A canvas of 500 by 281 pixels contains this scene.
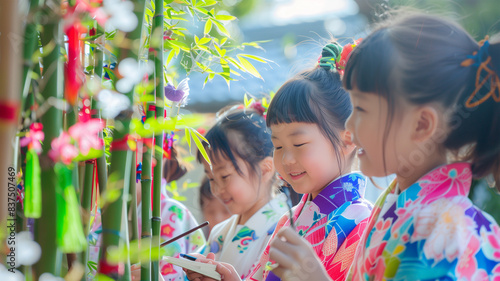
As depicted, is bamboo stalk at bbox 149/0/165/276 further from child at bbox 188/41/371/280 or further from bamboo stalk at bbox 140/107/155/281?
child at bbox 188/41/371/280

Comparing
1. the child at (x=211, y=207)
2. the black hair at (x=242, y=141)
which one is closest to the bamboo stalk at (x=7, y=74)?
the black hair at (x=242, y=141)

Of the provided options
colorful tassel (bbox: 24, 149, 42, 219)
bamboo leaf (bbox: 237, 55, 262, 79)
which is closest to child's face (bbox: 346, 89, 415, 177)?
bamboo leaf (bbox: 237, 55, 262, 79)

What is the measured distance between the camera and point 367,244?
0.93 m

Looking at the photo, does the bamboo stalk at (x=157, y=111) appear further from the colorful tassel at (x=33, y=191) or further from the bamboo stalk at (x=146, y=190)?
the colorful tassel at (x=33, y=191)

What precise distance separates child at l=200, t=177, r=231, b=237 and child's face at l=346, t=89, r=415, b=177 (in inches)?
82.9

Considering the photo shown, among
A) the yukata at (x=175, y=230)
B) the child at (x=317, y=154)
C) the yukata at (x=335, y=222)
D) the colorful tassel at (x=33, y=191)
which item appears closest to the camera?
the colorful tassel at (x=33, y=191)

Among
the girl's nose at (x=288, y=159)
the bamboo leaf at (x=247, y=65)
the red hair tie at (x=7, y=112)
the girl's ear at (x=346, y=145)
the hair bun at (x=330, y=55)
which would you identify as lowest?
the girl's nose at (x=288, y=159)

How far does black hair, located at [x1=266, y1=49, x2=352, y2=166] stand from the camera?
140cm

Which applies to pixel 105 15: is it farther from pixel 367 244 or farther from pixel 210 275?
pixel 210 275

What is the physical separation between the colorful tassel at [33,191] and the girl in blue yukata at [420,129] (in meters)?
0.46

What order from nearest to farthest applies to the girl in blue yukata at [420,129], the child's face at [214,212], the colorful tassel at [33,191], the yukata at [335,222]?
the colorful tassel at [33,191]
the girl in blue yukata at [420,129]
the yukata at [335,222]
the child's face at [214,212]

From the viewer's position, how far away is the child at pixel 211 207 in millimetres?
3014

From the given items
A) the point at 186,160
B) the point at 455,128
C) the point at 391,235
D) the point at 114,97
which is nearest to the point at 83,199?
the point at 114,97

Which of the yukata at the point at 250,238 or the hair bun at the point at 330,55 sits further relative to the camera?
the yukata at the point at 250,238
